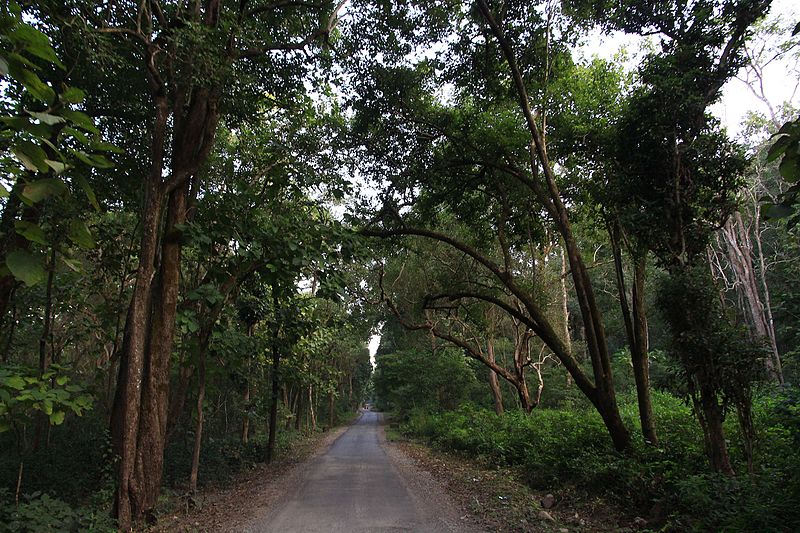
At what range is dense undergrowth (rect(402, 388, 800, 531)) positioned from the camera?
4836mm

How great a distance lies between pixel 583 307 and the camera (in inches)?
351

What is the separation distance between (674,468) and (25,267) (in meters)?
7.74

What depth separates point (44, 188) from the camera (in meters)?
1.28

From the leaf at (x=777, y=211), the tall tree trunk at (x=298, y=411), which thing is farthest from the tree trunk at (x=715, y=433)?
the tall tree trunk at (x=298, y=411)

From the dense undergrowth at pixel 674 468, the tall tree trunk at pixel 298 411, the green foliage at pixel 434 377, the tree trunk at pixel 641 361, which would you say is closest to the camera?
the dense undergrowth at pixel 674 468

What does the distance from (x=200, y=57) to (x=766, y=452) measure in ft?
30.5

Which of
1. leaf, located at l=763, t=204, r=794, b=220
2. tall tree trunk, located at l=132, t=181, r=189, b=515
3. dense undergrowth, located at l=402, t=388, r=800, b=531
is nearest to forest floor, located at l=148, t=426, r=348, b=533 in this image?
tall tree trunk, located at l=132, t=181, r=189, b=515

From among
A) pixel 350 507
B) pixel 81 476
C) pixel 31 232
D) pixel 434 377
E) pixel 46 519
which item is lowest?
pixel 350 507

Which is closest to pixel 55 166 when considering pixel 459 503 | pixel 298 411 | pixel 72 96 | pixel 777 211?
pixel 72 96

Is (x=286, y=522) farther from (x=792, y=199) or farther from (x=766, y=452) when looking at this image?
(x=792, y=199)

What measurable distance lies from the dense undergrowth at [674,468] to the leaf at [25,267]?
5.96 meters

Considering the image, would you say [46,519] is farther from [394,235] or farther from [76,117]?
[394,235]

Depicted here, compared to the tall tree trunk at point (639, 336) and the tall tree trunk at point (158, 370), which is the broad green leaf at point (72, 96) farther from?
the tall tree trunk at point (639, 336)

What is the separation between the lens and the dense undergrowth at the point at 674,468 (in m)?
4.84
